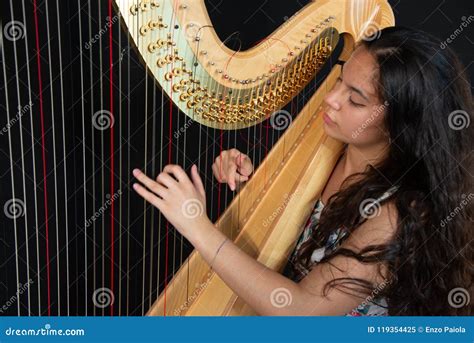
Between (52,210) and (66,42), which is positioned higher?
(66,42)

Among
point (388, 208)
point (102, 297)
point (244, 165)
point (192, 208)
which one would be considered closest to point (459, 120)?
point (388, 208)

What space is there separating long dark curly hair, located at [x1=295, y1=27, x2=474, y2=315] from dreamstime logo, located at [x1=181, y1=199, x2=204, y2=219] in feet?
1.07

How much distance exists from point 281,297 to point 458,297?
57cm

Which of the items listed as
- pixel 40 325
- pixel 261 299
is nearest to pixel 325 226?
pixel 261 299

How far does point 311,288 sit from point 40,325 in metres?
0.66

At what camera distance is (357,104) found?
5.50 feet

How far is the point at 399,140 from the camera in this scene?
67.6 inches

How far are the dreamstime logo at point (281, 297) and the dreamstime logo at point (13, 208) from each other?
0.90 metres

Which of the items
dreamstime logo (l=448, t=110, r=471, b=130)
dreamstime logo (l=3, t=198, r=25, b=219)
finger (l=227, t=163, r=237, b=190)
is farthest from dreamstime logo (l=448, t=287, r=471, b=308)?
dreamstime logo (l=3, t=198, r=25, b=219)

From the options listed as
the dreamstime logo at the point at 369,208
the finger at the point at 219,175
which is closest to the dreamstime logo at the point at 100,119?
the finger at the point at 219,175

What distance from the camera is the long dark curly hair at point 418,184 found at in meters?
1.64

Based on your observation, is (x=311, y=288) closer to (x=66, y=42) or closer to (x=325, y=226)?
(x=325, y=226)
